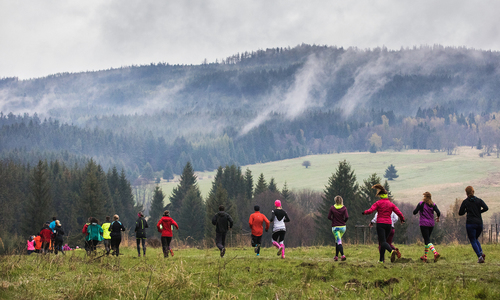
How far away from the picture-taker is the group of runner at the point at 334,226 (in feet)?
41.7

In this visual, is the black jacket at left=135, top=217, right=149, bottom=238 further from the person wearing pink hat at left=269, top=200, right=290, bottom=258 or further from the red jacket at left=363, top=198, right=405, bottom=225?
the red jacket at left=363, top=198, right=405, bottom=225

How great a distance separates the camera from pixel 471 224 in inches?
499

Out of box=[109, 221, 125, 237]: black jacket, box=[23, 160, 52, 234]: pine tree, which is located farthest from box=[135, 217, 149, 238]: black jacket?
box=[23, 160, 52, 234]: pine tree

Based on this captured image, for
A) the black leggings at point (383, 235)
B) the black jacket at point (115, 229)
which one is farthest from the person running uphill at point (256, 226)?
the black jacket at point (115, 229)

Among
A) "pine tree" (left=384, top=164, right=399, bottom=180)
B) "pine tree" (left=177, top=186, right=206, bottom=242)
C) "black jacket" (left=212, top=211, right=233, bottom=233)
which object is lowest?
"pine tree" (left=177, top=186, right=206, bottom=242)

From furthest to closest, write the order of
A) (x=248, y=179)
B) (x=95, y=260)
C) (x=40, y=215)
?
(x=248, y=179)
(x=40, y=215)
(x=95, y=260)

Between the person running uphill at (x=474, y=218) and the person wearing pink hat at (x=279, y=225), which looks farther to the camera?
the person wearing pink hat at (x=279, y=225)

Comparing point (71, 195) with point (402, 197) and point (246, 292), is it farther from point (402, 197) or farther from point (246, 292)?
point (402, 197)

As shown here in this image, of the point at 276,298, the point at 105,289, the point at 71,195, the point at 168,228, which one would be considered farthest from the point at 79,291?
the point at 71,195

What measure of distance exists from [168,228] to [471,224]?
1057 centimetres

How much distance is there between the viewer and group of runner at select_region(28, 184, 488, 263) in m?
12.7

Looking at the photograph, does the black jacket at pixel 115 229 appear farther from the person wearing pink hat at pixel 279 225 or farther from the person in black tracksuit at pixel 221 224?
the person wearing pink hat at pixel 279 225

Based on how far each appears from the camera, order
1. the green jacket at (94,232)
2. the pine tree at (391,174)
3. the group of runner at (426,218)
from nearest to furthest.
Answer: the group of runner at (426,218)
the green jacket at (94,232)
the pine tree at (391,174)

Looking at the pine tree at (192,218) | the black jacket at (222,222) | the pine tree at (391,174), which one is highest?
the pine tree at (391,174)
